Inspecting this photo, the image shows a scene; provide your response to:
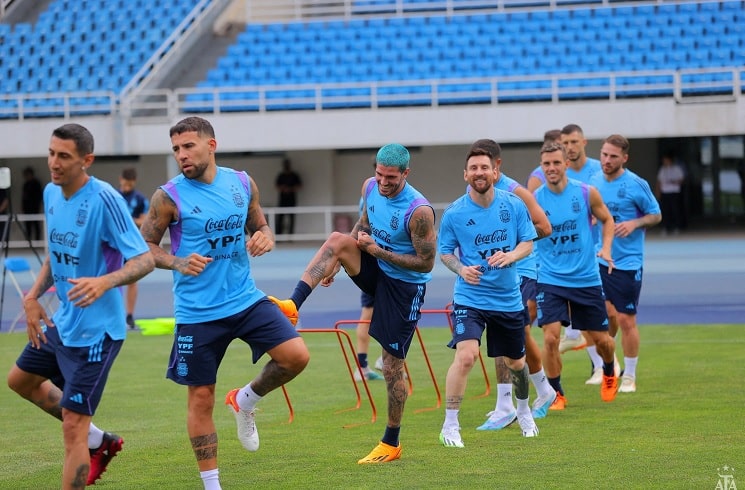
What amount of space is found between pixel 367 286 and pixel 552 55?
77.2 feet

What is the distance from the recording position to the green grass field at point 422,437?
7.33m

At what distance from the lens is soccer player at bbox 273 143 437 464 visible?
7797 millimetres

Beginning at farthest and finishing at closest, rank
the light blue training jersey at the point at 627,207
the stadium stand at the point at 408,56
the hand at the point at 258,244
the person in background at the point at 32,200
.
A: the person in background at the point at 32,200, the stadium stand at the point at 408,56, the light blue training jersey at the point at 627,207, the hand at the point at 258,244

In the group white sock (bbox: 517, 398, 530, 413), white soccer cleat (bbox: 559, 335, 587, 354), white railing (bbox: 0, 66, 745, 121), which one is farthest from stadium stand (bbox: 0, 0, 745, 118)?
white sock (bbox: 517, 398, 530, 413)

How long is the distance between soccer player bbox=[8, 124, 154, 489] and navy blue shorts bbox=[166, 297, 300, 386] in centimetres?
52

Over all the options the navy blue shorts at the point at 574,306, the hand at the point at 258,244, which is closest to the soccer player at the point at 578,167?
the navy blue shorts at the point at 574,306

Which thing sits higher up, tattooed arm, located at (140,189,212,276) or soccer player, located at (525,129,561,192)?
soccer player, located at (525,129,561,192)

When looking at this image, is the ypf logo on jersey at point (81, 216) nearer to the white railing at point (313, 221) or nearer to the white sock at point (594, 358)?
the white sock at point (594, 358)

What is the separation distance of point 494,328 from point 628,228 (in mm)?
2997

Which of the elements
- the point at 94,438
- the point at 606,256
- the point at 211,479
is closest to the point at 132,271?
the point at 211,479

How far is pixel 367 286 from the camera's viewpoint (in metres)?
8.21

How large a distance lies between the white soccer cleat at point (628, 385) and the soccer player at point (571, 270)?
60 centimetres

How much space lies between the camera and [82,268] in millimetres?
6227

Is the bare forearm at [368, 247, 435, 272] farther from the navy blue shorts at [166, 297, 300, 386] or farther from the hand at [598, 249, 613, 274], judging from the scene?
the hand at [598, 249, 613, 274]
